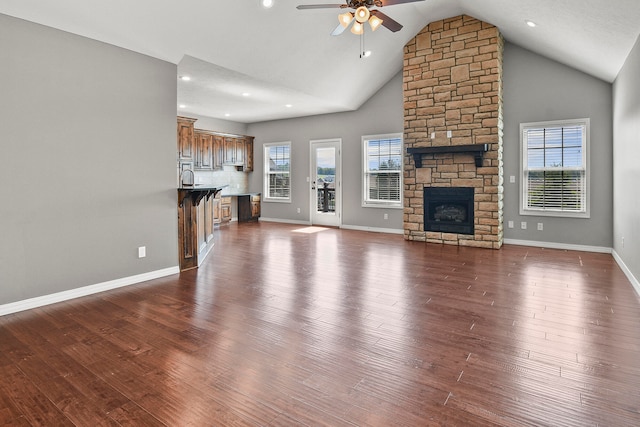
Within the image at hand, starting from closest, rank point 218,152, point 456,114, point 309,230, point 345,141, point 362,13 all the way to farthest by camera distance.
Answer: point 362,13 < point 456,114 < point 309,230 < point 345,141 < point 218,152

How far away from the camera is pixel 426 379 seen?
2223mm

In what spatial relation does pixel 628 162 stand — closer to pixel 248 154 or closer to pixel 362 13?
pixel 362 13

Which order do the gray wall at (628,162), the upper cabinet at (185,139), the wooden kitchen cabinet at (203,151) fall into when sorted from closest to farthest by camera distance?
1. the gray wall at (628,162)
2. the upper cabinet at (185,139)
3. the wooden kitchen cabinet at (203,151)

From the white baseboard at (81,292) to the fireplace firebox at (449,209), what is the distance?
4.63 meters

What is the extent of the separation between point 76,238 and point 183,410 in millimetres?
2737

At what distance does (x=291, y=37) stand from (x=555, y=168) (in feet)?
15.9

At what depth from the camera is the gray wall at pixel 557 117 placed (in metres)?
6.04

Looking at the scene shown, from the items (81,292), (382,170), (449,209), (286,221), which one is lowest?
(81,292)

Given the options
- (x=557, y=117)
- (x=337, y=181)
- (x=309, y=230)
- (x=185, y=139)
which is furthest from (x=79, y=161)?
(x=557, y=117)

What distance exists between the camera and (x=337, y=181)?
30.3 feet

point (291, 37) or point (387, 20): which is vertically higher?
point (291, 37)

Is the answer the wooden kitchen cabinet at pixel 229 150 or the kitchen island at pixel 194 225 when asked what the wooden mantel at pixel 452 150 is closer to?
the kitchen island at pixel 194 225

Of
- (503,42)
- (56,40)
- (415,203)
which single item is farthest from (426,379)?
(503,42)

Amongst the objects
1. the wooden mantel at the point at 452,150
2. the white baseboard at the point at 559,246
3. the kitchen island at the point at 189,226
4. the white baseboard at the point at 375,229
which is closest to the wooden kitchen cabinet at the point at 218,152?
the white baseboard at the point at 375,229
